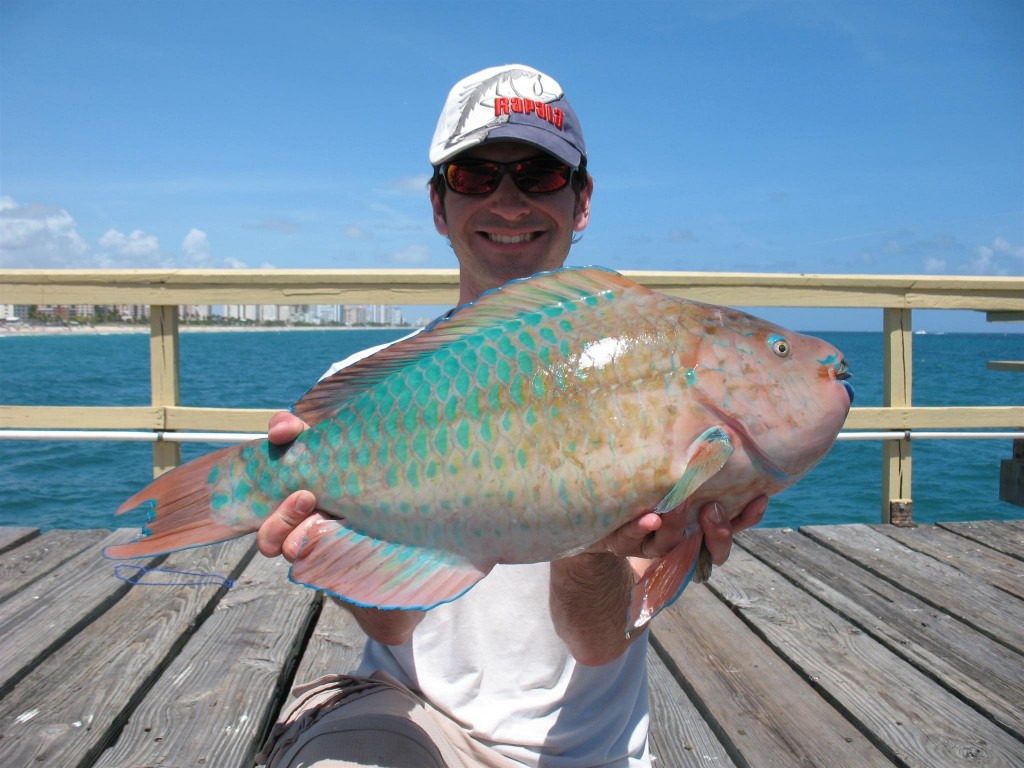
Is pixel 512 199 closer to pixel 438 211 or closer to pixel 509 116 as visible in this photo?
pixel 509 116

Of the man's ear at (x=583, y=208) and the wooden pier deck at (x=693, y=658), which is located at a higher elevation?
the man's ear at (x=583, y=208)

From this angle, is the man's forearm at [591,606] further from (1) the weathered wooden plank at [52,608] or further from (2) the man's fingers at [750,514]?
(1) the weathered wooden plank at [52,608]

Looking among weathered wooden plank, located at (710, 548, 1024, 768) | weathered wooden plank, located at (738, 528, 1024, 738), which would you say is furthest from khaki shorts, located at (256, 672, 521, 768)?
weathered wooden plank, located at (738, 528, 1024, 738)

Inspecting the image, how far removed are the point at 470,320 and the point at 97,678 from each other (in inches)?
81.3

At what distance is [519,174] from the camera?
229cm

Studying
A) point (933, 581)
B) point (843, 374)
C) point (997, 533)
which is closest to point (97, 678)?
point (843, 374)

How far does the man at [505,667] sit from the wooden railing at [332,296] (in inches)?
73.4

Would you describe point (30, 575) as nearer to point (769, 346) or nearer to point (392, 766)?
point (392, 766)

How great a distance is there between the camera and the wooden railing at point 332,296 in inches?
159

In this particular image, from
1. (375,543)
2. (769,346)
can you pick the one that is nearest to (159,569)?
(375,543)

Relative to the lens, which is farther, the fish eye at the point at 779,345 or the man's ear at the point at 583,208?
the man's ear at the point at 583,208

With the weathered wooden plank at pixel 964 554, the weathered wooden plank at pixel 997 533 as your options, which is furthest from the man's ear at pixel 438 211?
the weathered wooden plank at pixel 997 533

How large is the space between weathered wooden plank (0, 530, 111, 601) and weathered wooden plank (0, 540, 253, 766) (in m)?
0.55

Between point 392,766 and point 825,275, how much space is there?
11.9ft
